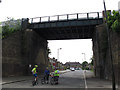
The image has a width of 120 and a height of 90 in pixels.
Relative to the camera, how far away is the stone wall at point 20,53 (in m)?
22.9

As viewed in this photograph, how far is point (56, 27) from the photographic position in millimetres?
26875

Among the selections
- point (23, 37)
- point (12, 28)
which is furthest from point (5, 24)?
point (23, 37)

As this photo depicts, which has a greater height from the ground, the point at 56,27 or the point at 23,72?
the point at 56,27

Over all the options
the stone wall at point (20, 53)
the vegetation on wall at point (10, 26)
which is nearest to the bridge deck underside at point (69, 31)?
the stone wall at point (20, 53)

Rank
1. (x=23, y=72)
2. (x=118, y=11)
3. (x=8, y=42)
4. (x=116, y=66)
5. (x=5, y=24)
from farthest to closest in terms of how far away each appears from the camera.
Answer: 1. (x=5, y=24)
2. (x=23, y=72)
3. (x=8, y=42)
4. (x=118, y=11)
5. (x=116, y=66)

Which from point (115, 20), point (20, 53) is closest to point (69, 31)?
point (20, 53)

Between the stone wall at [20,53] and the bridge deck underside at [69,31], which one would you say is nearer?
the stone wall at [20,53]

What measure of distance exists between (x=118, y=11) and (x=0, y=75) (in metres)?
21.9

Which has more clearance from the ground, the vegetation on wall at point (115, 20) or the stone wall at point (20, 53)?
the vegetation on wall at point (115, 20)

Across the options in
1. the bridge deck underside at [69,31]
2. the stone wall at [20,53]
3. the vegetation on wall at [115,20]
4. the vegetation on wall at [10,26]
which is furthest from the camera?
the bridge deck underside at [69,31]

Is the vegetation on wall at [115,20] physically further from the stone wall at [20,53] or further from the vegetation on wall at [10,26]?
the vegetation on wall at [10,26]

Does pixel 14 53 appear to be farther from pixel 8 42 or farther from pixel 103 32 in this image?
pixel 103 32

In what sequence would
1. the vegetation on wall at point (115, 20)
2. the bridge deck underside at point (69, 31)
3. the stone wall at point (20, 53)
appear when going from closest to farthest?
the vegetation on wall at point (115, 20) < the stone wall at point (20, 53) < the bridge deck underside at point (69, 31)

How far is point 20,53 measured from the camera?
26.4 metres
